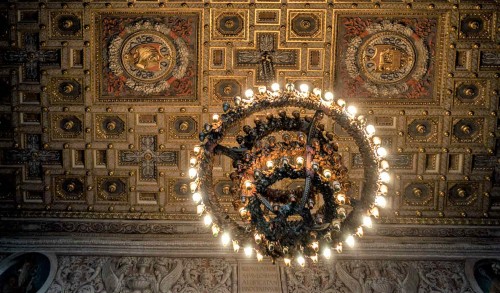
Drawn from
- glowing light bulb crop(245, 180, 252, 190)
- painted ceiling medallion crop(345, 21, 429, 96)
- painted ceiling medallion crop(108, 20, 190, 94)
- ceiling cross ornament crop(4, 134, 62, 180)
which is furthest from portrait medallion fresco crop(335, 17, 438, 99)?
ceiling cross ornament crop(4, 134, 62, 180)

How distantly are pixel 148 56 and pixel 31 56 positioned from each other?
1.78 meters

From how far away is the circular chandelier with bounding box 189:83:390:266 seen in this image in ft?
15.5

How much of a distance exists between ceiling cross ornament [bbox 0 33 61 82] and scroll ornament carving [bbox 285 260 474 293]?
482 centimetres

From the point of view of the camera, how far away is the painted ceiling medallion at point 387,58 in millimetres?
7668

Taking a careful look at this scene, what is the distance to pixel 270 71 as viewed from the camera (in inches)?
306

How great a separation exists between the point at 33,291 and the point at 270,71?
478 cm

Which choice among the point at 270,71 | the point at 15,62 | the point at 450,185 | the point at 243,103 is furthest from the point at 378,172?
the point at 15,62

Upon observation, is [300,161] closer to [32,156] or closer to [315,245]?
[315,245]

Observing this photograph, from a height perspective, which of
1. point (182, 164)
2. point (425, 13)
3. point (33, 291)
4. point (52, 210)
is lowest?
point (33, 291)

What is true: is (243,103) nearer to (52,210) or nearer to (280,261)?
(280,261)

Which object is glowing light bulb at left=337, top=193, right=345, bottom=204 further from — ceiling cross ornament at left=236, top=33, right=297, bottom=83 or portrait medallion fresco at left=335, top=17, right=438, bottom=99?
portrait medallion fresco at left=335, top=17, right=438, bottom=99

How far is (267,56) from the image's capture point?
775 cm

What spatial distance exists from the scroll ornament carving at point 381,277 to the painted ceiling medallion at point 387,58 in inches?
106

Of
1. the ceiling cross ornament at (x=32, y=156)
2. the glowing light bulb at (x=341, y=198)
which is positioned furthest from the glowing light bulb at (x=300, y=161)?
the ceiling cross ornament at (x=32, y=156)
